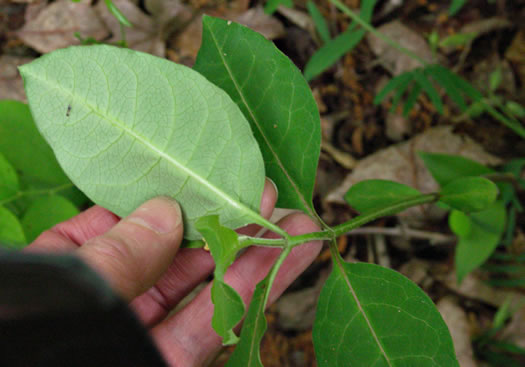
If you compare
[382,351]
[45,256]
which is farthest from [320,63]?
[45,256]

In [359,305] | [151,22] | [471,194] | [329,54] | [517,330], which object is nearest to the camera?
[359,305]

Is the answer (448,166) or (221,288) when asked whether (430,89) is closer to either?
(448,166)

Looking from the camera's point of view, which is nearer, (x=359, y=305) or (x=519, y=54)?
(x=359, y=305)

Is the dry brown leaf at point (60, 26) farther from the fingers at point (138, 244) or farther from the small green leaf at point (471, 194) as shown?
the small green leaf at point (471, 194)

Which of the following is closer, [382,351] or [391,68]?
[382,351]

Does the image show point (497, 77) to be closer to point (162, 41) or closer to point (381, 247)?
point (381, 247)

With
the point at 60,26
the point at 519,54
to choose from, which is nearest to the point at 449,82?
the point at 519,54

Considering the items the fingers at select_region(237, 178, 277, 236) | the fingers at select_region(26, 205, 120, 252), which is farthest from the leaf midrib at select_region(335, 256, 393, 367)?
the fingers at select_region(26, 205, 120, 252)
